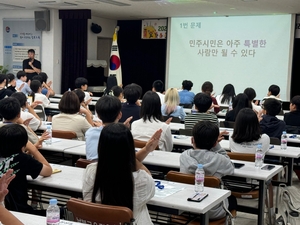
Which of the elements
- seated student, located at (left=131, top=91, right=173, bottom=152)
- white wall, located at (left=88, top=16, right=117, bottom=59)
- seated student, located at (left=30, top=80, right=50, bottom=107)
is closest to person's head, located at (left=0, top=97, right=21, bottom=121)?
seated student, located at (left=131, top=91, right=173, bottom=152)

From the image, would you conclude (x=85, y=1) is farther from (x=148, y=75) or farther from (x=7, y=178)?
(x=7, y=178)

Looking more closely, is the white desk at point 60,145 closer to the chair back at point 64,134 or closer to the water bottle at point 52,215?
the chair back at point 64,134

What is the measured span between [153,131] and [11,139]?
193 centimetres

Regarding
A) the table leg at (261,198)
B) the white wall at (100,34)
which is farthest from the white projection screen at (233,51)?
the table leg at (261,198)

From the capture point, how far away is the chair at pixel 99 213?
2.33 metres

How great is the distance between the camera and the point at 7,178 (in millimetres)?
1813

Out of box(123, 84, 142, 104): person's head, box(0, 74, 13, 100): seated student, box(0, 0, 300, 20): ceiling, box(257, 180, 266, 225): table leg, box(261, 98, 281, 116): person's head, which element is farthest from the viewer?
box(0, 0, 300, 20): ceiling

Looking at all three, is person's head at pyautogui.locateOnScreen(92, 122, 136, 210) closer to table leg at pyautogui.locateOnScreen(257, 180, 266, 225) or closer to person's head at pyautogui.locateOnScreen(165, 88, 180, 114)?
table leg at pyautogui.locateOnScreen(257, 180, 266, 225)

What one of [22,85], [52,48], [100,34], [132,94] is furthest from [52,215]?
[100,34]

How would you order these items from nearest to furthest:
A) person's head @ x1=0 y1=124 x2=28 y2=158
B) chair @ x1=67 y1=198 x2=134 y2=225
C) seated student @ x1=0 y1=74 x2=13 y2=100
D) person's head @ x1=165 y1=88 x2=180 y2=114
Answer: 1. chair @ x1=67 y1=198 x2=134 y2=225
2. person's head @ x1=0 y1=124 x2=28 y2=158
3. person's head @ x1=165 y1=88 x2=180 y2=114
4. seated student @ x1=0 y1=74 x2=13 y2=100

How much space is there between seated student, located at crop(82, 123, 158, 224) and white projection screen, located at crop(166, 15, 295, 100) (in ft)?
31.4

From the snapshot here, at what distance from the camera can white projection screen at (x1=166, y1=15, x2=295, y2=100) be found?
1138 centimetres

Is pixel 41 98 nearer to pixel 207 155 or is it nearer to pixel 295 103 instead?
pixel 295 103

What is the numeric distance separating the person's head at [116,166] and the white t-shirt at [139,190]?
0.04 m
